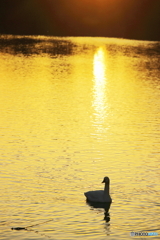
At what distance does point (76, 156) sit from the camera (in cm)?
2570

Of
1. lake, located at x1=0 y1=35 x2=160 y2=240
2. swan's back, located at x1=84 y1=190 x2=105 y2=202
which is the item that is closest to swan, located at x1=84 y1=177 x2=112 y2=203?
swan's back, located at x1=84 y1=190 x2=105 y2=202

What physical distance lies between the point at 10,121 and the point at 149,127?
706 centimetres

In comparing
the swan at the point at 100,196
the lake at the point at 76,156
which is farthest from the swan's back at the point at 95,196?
the lake at the point at 76,156

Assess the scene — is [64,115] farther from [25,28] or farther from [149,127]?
[25,28]

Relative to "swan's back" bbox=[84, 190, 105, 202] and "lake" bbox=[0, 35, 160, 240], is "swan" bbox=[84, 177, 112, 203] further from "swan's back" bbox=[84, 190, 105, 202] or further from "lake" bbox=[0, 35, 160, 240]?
"lake" bbox=[0, 35, 160, 240]

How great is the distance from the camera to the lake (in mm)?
18297

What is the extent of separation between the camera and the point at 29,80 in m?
52.3

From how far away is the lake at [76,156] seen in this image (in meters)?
18.3

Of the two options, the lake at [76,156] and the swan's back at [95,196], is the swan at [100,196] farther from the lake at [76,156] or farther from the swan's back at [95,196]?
the lake at [76,156]

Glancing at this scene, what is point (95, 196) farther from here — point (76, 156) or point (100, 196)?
point (76, 156)

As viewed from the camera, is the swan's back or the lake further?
the swan's back

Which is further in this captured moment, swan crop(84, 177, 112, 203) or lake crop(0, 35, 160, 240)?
swan crop(84, 177, 112, 203)

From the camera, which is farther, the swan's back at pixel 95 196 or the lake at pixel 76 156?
the swan's back at pixel 95 196

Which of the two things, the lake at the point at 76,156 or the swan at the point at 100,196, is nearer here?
the lake at the point at 76,156
